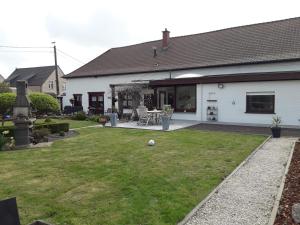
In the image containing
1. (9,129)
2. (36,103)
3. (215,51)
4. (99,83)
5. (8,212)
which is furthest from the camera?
(99,83)

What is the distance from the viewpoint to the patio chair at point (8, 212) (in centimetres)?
318

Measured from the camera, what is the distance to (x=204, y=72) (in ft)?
69.2

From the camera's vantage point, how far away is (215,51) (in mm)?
22422

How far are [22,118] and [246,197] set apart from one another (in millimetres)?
8955

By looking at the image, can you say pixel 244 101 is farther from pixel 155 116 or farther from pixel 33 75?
pixel 33 75

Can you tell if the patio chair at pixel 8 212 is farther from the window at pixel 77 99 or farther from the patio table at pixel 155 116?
the window at pixel 77 99

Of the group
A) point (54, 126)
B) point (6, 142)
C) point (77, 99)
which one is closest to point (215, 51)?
point (54, 126)

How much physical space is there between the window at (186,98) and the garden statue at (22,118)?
1228 centimetres

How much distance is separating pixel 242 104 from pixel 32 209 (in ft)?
50.8

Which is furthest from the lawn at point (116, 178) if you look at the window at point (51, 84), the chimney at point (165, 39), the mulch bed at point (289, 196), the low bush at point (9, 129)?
the window at point (51, 84)

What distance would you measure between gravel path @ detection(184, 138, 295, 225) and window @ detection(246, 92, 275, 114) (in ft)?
30.9

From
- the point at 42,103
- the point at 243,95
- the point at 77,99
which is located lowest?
the point at 42,103

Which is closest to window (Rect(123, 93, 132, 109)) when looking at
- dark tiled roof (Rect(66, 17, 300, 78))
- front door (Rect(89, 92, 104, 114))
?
dark tiled roof (Rect(66, 17, 300, 78))

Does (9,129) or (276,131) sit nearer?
(9,129)
